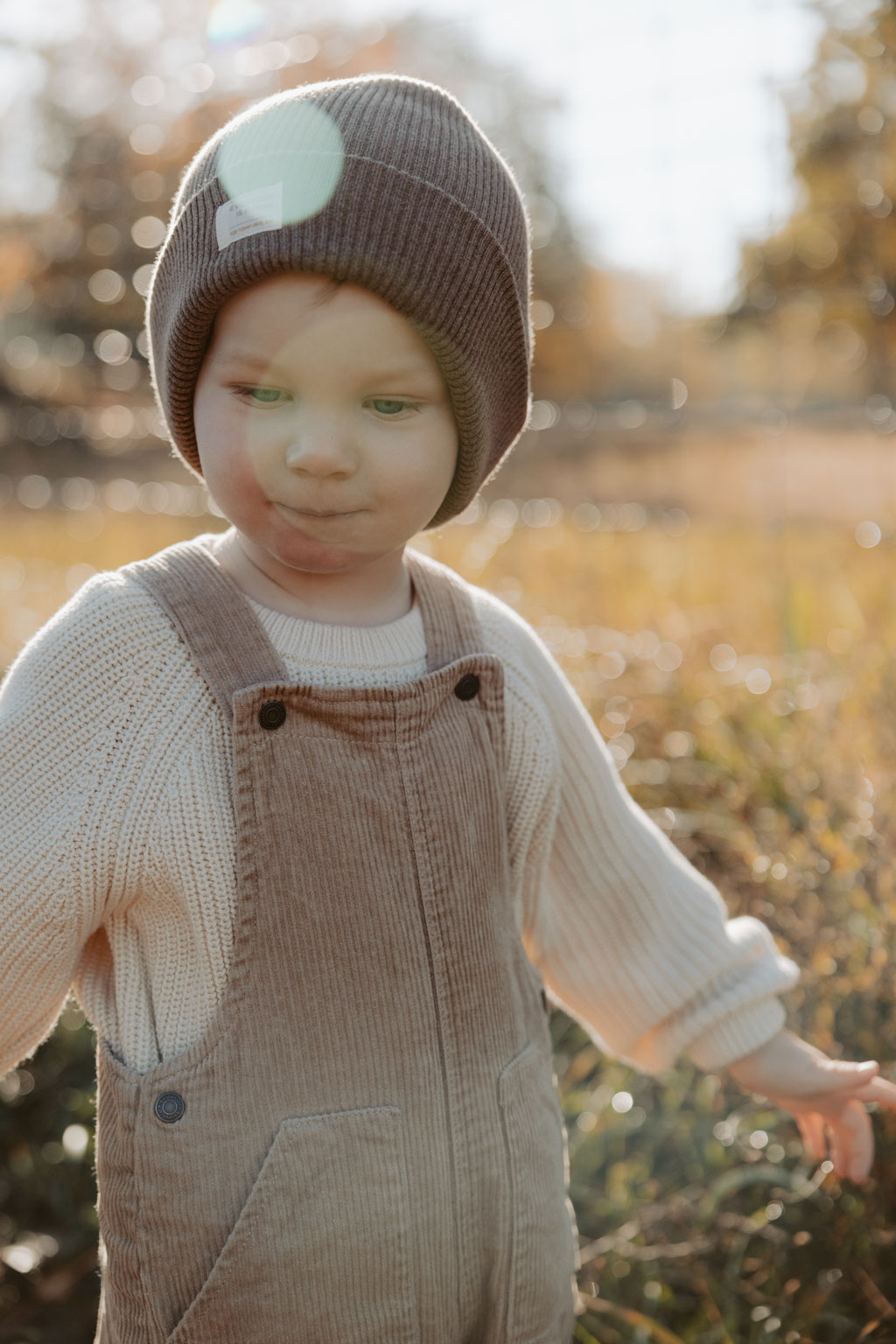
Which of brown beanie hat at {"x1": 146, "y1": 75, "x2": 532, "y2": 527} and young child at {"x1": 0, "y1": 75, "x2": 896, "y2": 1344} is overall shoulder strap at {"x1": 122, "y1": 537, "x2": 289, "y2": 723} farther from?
brown beanie hat at {"x1": 146, "y1": 75, "x2": 532, "y2": 527}

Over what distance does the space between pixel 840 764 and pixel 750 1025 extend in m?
0.75

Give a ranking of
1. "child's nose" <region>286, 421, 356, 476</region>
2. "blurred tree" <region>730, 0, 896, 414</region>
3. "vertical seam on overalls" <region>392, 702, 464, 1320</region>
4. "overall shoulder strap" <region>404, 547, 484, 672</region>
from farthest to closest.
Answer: "blurred tree" <region>730, 0, 896, 414</region> → "overall shoulder strap" <region>404, 547, 484, 672</region> → "vertical seam on overalls" <region>392, 702, 464, 1320</region> → "child's nose" <region>286, 421, 356, 476</region>

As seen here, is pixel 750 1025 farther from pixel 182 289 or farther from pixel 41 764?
pixel 182 289

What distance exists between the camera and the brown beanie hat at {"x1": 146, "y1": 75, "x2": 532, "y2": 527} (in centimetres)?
111

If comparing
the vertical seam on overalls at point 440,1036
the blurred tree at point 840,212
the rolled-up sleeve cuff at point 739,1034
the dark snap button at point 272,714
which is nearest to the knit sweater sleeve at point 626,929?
the rolled-up sleeve cuff at point 739,1034

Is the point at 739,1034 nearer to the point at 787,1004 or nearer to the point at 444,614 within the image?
the point at 787,1004

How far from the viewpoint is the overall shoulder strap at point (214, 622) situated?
1.17 m

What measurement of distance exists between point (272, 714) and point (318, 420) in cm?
27

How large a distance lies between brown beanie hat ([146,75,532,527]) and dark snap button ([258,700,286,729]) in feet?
1.05

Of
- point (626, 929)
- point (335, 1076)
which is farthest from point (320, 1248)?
point (626, 929)

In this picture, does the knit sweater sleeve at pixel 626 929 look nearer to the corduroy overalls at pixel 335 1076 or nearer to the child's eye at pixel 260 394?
the corduroy overalls at pixel 335 1076

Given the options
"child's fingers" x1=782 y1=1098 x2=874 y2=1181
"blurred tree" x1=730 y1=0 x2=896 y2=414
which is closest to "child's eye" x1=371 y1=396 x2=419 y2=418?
"child's fingers" x1=782 y1=1098 x2=874 y2=1181

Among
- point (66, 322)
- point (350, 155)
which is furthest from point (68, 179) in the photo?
point (350, 155)

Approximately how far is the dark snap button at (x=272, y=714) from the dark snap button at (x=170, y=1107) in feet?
1.13
